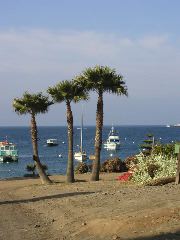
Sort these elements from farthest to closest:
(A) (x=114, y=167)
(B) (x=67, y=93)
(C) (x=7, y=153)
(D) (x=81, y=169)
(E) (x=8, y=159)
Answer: (C) (x=7, y=153), (E) (x=8, y=159), (D) (x=81, y=169), (A) (x=114, y=167), (B) (x=67, y=93)

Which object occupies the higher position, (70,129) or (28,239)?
(70,129)

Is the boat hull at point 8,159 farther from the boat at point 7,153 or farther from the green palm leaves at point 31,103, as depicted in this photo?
the green palm leaves at point 31,103

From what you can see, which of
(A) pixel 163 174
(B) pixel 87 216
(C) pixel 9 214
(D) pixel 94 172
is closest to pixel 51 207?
(C) pixel 9 214

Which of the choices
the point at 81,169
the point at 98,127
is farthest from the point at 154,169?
the point at 81,169

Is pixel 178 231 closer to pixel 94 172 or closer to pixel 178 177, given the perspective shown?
pixel 178 177

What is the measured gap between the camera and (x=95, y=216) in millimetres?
15375

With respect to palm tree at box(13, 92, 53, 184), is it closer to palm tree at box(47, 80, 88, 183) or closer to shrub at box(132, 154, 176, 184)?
palm tree at box(47, 80, 88, 183)

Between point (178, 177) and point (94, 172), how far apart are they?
33.1 ft

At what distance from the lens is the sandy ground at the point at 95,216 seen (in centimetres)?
1272

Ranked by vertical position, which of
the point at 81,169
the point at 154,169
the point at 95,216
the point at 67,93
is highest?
the point at 67,93

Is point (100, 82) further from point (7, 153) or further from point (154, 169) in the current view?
point (7, 153)

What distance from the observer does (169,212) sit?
44.8 feet

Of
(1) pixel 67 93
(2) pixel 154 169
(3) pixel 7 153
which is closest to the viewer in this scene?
(2) pixel 154 169

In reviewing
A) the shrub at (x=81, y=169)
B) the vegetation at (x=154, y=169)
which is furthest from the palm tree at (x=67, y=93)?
the shrub at (x=81, y=169)
